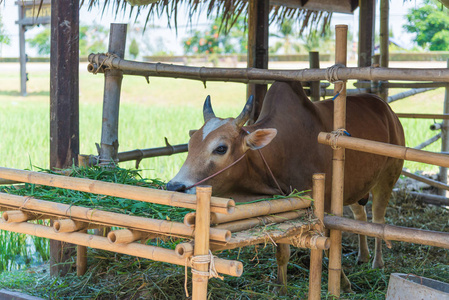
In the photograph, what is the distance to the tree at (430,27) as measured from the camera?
23.6 m

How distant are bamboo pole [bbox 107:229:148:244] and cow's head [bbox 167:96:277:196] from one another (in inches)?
23.3

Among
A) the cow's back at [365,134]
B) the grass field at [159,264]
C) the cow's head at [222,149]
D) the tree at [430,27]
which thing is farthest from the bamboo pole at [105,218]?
the tree at [430,27]

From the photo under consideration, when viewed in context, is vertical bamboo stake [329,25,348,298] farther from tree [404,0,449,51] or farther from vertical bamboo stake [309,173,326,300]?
tree [404,0,449,51]

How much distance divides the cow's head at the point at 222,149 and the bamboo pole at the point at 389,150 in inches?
13.5

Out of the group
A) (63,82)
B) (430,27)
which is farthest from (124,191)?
(430,27)

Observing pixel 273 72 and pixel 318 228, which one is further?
pixel 273 72

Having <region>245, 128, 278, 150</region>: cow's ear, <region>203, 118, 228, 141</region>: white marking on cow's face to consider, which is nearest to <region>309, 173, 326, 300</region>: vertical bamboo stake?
<region>245, 128, 278, 150</region>: cow's ear

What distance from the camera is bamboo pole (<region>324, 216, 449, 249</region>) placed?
276 centimetres

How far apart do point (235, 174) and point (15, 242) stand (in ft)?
8.87

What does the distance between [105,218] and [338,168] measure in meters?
1.33

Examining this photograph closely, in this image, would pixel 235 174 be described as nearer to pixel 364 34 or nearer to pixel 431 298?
pixel 431 298

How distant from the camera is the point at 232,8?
19.9ft

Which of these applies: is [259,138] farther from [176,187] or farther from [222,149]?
[176,187]

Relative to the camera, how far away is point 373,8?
5723 millimetres
